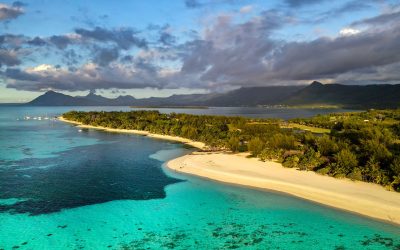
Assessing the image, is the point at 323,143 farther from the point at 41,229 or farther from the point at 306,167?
the point at 41,229

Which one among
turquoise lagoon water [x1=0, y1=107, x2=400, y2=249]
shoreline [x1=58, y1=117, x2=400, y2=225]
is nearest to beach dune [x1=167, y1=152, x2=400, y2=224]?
shoreline [x1=58, y1=117, x2=400, y2=225]

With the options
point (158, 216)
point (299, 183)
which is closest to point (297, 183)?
point (299, 183)

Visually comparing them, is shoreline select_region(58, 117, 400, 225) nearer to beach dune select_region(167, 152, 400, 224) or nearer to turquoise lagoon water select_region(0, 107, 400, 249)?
beach dune select_region(167, 152, 400, 224)

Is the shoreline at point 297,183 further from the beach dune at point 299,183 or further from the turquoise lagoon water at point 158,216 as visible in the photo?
the turquoise lagoon water at point 158,216

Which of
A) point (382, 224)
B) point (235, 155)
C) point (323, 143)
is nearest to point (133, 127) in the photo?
point (235, 155)

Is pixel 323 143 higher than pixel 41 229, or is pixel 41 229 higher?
pixel 323 143

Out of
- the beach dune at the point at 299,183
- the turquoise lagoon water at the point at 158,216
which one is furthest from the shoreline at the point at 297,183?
the turquoise lagoon water at the point at 158,216
